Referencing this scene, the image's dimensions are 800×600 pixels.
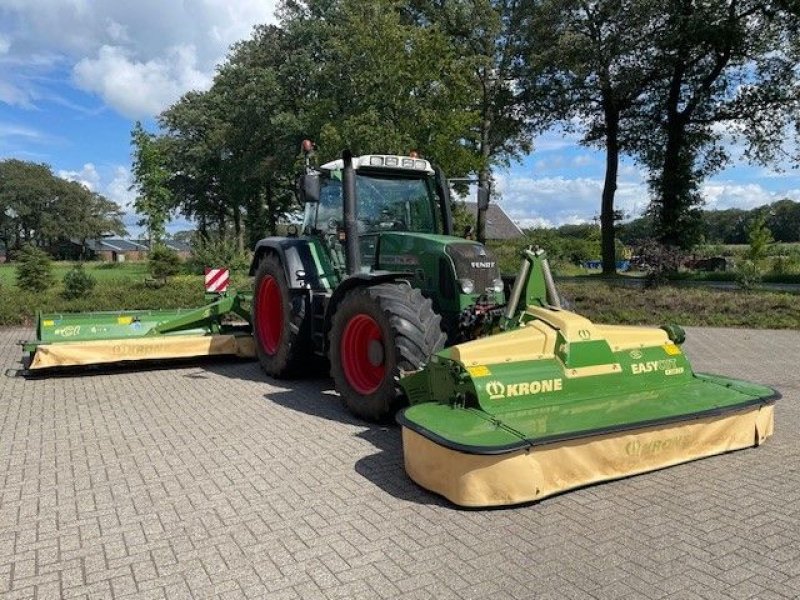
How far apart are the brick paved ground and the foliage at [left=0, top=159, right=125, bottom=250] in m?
80.3

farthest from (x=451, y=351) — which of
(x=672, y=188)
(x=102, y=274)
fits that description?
(x=102, y=274)

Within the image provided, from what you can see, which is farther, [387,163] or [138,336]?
[138,336]

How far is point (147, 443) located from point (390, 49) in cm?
1500

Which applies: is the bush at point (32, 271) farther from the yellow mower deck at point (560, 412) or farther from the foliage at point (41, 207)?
the foliage at point (41, 207)

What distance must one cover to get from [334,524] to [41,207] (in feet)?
280

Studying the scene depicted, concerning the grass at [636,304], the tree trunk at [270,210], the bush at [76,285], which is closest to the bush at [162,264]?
the bush at [76,285]

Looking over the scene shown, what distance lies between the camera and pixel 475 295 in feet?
19.9

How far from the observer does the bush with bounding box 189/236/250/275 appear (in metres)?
23.8

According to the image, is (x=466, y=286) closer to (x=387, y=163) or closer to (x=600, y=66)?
(x=387, y=163)

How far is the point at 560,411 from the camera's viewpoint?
171 inches

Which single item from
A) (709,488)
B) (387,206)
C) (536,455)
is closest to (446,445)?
(536,455)

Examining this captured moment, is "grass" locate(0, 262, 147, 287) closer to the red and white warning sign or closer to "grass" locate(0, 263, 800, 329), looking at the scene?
"grass" locate(0, 263, 800, 329)

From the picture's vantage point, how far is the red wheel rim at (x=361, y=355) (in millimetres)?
5797

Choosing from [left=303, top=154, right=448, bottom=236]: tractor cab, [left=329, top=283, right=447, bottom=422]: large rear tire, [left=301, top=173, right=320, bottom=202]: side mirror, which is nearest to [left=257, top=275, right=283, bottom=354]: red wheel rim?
[left=303, top=154, right=448, bottom=236]: tractor cab
